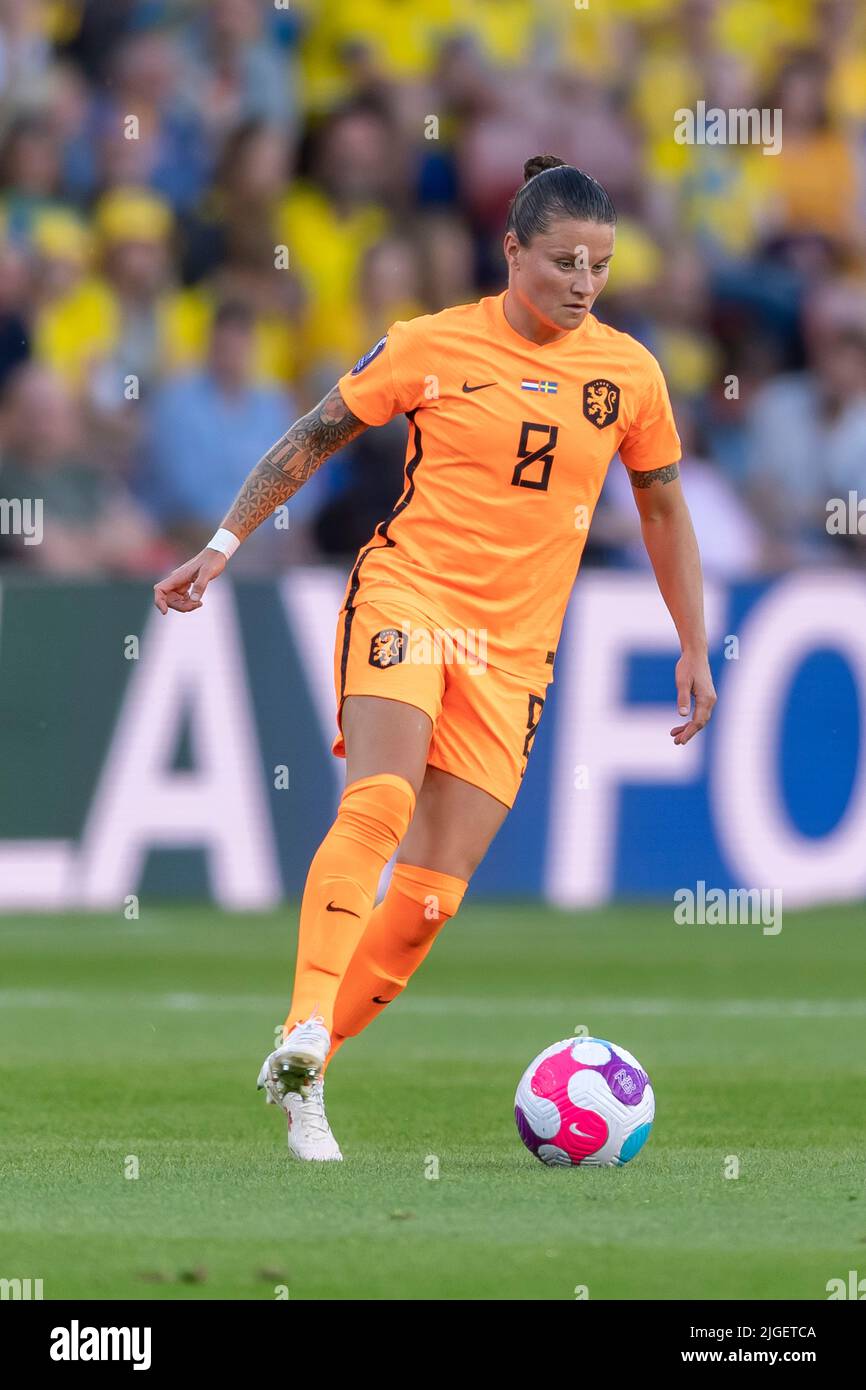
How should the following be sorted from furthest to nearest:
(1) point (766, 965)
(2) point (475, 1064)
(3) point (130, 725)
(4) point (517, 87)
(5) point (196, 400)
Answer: (4) point (517, 87) < (5) point (196, 400) < (3) point (130, 725) < (1) point (766, 965) < (2) point (475, 1064)

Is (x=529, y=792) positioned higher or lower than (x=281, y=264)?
lower

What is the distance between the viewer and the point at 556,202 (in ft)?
19.7

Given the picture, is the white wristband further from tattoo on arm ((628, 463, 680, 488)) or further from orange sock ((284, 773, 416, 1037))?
tattoo on arm ((628, 463, 680, 488))

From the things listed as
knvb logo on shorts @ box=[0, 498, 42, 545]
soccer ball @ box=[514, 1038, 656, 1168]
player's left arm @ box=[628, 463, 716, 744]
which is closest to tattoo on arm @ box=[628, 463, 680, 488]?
player's left arm @ box=[628, 463, 716, 744]

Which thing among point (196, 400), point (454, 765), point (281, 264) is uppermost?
point (281, 264)

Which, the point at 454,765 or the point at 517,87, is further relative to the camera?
the point at 517,87

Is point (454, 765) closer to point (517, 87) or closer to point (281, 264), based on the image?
point (281, 264)

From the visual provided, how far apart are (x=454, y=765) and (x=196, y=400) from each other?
7644 millimetres

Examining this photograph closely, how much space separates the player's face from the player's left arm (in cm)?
60

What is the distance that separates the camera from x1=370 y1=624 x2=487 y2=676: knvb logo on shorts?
6.01 m

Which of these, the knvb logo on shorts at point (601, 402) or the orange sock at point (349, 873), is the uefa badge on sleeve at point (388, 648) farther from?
the knvb logo on shorts at point (601, 402)

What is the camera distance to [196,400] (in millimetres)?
13492

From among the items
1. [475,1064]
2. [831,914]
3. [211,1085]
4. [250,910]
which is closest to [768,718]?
[831,914]

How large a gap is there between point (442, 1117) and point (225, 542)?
6.27 feet
